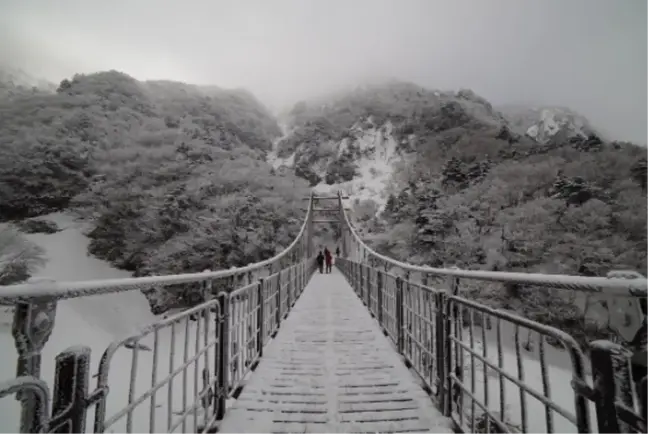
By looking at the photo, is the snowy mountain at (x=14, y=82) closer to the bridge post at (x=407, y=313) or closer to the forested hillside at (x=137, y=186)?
the forested hillside at (x=137, y=186)

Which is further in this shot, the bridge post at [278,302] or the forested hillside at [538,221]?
the forested hillside at [538,221]

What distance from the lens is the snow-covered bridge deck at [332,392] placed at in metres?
2.17

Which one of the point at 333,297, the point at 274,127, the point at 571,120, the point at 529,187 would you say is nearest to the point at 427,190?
the point at 529,187

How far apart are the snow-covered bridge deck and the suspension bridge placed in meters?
0.01

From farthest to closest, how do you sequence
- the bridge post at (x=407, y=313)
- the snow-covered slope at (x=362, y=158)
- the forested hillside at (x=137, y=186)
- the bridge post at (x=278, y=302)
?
1. the snow-covered slope at (x=362, y=158)
2. the forested hillside at (x=137, y=186)
3. the bridge post at (x=278, y=302)
4. the bridge post at (x=407, y=313)

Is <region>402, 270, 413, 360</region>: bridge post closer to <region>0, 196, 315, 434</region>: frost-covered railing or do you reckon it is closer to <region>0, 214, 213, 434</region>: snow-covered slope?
<region>0, 196, 315, 434</region>: frost-covered railing

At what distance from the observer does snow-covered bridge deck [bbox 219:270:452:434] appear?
2168 millimetres

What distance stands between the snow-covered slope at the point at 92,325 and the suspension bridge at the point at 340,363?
2.87 meters

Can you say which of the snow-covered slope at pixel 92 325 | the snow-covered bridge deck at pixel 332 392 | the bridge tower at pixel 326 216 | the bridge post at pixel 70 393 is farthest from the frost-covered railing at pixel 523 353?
the bridge tower at pixel 326 216

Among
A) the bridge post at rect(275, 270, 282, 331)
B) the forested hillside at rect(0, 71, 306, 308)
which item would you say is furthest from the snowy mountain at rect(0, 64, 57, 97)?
the bridge post at rect(275, 270, 282, 331)

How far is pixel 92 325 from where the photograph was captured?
1470cm

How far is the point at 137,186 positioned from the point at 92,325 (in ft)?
34.4

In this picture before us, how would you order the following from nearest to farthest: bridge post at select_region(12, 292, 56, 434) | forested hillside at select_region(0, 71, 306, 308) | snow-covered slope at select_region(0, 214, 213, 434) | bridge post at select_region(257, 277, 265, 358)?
bridge post at select_region(12, 292, 56, 434) < bridge post at select_region(257, 277, 265, 358) < snow-covered slope at select_region(0, 214, 213, 434) < forested hillside at select_region(0, 71, 306, 308)

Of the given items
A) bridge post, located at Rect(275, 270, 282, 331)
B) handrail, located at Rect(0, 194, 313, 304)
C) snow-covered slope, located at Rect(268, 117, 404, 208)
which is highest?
snow-covered slope, located at Rect(268, 117, 404, 208)
